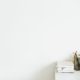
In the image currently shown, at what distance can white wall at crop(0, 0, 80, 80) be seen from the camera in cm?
192

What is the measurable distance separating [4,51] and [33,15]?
58cm

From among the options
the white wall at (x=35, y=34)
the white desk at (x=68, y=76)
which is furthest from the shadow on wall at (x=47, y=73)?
the white desk at (x=68, y=76)

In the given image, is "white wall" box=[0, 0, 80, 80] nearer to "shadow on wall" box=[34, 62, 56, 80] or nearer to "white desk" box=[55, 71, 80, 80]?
"shadow on wall" box=[34, 62, 56, 80]

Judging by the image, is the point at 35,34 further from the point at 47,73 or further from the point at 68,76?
the point at 68,76

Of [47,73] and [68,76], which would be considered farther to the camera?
[47,73]

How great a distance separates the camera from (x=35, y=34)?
1.97 meters

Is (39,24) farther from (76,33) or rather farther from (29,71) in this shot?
(29,71)

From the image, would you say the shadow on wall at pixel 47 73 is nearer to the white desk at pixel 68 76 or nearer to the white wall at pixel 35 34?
the white wall at pixel 35 34

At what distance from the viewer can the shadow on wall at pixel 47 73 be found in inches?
78.6

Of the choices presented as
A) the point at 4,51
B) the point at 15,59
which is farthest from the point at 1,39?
the point at 15,59

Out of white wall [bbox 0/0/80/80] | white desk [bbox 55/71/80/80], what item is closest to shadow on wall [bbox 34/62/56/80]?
white wall [bbox 0/0/80/80]

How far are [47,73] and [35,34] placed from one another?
0.51 meters

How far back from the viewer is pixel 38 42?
197cm

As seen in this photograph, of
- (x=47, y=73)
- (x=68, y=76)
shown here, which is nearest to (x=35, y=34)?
(x=47, y=73)
